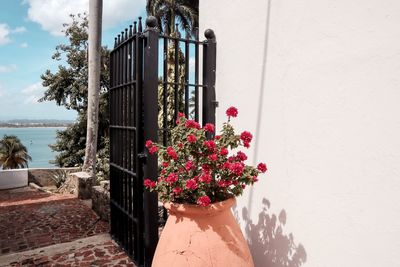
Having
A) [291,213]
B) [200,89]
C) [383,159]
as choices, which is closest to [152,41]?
[200,89]

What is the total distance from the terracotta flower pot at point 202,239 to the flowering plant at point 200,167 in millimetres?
107

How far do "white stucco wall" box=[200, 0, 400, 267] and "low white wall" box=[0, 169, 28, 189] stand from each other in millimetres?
9758

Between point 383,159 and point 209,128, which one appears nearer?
point 383,159

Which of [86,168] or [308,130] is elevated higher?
[308,130]

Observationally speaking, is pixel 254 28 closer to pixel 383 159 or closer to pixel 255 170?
pixel 255 170

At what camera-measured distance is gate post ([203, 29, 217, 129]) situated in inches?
131

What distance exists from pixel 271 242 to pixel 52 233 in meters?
3.98

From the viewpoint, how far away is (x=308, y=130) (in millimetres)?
2279

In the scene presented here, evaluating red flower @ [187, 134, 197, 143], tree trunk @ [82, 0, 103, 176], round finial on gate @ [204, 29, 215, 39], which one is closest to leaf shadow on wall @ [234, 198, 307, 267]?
red flower @ [187, 134, 197, 143]

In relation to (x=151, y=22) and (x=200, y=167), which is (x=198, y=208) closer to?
(x=200, y=167)

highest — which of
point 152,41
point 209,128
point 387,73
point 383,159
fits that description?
point 152,41

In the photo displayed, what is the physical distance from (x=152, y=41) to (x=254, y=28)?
3.32ft

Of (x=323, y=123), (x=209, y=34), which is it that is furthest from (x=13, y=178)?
(x=323, y=123)

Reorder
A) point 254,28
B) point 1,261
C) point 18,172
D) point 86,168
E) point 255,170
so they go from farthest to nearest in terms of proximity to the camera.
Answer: point 18,172
point 86,168
point 1,261
point 254,28
point 255,170
